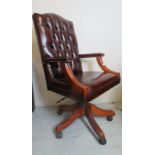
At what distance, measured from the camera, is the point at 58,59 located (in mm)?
1099

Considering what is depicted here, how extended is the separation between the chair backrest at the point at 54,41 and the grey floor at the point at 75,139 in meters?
0.46

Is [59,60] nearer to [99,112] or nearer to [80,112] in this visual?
[80,112]

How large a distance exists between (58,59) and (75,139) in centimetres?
Answer: 63

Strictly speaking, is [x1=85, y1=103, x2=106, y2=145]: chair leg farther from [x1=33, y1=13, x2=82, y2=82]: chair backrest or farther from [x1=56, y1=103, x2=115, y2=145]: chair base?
[x1=33, y1=13, x2=82, y2=82]: chair backrest

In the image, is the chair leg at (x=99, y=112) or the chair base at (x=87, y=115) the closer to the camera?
the chair base at (x=87, y=115)

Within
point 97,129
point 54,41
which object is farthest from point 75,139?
point 54,41

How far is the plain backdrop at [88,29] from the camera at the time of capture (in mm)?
1686

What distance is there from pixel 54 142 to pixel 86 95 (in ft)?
1.58

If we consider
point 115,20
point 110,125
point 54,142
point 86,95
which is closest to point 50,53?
point 86,95

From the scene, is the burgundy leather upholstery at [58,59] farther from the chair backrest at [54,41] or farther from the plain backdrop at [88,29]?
the plain backdrop at [88,29]

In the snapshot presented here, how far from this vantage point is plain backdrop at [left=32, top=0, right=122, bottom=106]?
1.69 meters
